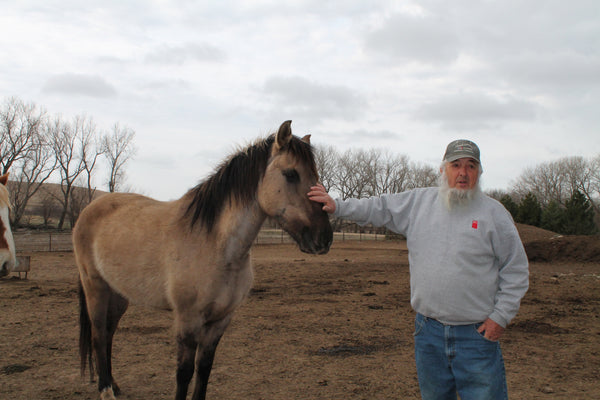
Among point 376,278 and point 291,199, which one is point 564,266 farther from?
point 291,199

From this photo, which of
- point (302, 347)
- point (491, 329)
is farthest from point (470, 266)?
point (302, 347)

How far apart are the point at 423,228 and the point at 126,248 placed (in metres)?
2.34

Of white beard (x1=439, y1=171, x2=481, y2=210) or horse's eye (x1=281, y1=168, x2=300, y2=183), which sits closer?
white beard (x1=439, y1=171, x2=481, y2=210)

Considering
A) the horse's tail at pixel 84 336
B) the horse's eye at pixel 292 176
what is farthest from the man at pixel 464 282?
the horse's tail at pixel 84 336

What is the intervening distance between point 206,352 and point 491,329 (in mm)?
1983

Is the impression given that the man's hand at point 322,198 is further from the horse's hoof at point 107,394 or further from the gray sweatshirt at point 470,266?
the horse's hoof at point 107,394

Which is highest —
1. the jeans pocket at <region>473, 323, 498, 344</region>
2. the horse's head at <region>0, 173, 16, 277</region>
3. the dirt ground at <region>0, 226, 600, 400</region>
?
the horse's head at <region>0, 173, 16, 277</region>

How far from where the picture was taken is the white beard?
207 centimetres

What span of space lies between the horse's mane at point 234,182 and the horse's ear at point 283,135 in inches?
1.2

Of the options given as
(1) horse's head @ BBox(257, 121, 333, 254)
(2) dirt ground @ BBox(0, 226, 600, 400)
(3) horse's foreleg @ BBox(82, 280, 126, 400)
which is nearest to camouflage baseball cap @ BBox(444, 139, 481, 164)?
(1) horse's head @ BBox(257, 121, 333, 254)

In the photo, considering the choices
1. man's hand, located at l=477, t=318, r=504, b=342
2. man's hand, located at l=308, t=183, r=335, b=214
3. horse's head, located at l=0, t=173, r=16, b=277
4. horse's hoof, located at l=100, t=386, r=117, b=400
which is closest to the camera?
man's hand, located at l=477, t=318, r=504, b=342

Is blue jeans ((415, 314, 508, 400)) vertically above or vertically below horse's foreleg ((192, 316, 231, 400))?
above

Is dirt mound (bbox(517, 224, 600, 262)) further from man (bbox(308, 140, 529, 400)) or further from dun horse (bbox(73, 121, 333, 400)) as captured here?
dun horse (bbox(73, 121, 333, 400))

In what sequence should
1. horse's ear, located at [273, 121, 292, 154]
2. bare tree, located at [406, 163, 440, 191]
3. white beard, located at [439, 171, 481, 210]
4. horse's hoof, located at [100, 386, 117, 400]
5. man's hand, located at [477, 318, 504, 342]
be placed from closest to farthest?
1. man's hand, located at [477, 318, 504, 342]
2. white beard, located at [439, 171, 481, 210]
3. horse's ear, located at [273, 121, 292, 154]
4. horse's hoof, located at [100, 386, 117, 400]
5. bare tree, located at [406, 163, 440, 191]
